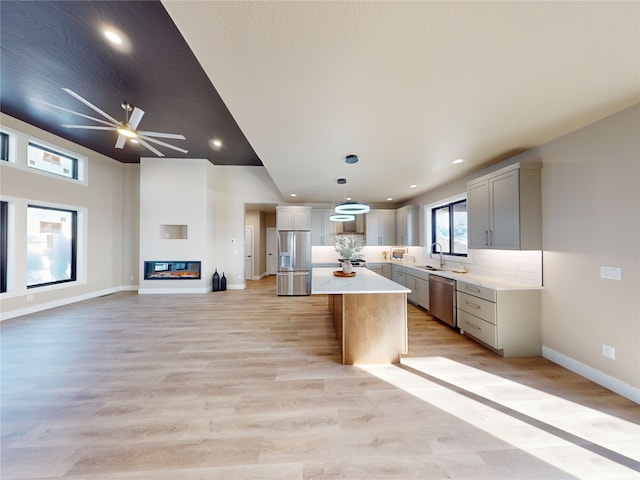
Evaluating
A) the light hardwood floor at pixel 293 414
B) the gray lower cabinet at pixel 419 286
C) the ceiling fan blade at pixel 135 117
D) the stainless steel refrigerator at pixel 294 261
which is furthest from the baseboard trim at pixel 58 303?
the gray lower cabinet at pixel 419 286

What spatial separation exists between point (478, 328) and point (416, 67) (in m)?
3.20

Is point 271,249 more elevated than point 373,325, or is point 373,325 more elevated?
point 271,249

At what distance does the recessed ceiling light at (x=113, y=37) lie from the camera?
2303mm

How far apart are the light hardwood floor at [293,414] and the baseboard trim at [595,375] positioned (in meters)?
0.10

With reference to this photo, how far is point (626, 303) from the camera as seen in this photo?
2.09 metres

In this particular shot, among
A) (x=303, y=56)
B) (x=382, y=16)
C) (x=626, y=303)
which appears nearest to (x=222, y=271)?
(x=303, y=56)

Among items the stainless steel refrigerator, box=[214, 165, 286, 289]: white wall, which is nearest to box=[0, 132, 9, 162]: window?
box=[214, 165, 286, 289]: white wall

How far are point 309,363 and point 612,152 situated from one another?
12.2ft

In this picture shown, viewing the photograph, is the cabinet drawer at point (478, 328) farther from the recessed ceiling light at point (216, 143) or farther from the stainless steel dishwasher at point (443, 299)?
the recessed ceiling light at point (216, 143)

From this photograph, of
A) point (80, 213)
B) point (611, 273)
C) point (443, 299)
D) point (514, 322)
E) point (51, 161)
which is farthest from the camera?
point (80, 213)

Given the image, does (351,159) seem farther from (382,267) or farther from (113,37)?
(382,267)

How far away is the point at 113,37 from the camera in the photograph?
2355 mm

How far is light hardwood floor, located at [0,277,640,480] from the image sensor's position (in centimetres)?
145

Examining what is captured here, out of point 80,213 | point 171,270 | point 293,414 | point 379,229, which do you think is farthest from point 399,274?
point 80,213
